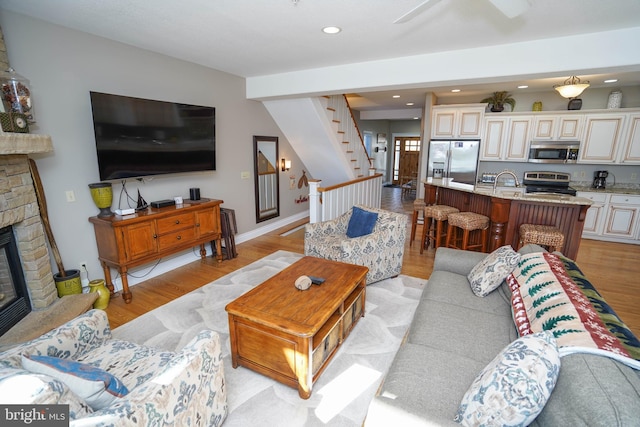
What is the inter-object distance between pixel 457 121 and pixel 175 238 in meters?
5.34

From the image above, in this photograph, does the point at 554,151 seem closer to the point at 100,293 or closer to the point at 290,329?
the point at 290,329

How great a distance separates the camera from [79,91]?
9.52 feet

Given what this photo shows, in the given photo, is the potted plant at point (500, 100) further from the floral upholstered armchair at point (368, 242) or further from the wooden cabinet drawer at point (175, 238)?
the wooden cabinet drawer at point (175, 238)

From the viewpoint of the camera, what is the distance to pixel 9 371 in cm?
102

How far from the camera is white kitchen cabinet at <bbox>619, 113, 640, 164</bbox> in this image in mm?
4883

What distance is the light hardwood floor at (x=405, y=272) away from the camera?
119 inches

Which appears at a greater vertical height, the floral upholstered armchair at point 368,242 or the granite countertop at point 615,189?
the granite countertop at point 615,189

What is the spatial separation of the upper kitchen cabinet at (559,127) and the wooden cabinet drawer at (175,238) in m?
6.02

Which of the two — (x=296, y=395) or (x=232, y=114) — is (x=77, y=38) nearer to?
(x=232, y=114)

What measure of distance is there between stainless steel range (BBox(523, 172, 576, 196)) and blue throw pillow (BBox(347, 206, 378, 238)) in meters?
3.78

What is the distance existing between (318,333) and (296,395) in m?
0.40

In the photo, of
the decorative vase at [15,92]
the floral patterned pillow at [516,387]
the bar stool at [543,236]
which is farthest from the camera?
the bar stool at [543,236]

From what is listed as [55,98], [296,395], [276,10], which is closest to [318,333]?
[296,395]

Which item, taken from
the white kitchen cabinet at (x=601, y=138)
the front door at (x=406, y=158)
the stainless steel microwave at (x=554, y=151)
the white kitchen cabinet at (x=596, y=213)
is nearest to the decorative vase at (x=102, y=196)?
the stainless steel microwave at (x=554, y=151)
